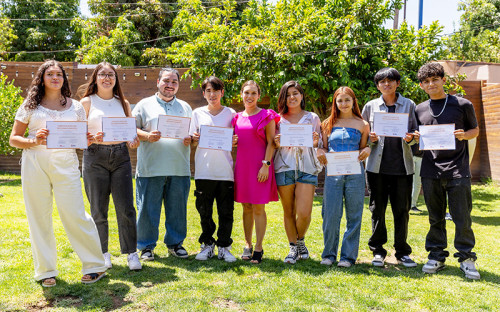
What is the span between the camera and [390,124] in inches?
165

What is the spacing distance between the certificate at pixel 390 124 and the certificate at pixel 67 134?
2.83 meters

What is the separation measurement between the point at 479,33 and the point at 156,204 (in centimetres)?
2248

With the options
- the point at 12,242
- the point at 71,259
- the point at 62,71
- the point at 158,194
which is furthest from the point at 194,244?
the point at 62,71

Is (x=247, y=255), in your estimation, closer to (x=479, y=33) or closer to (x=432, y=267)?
(x=432, y=267)

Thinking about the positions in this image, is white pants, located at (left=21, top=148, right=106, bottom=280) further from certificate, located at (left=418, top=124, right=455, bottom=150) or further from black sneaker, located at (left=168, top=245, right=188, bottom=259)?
certificate, located at (left=418, top=124, right=455, bottom=150)

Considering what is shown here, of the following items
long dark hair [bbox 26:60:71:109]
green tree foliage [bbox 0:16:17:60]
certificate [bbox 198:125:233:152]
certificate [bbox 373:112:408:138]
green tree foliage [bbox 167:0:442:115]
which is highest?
green tree foliage [bbox 0:16:17:60]

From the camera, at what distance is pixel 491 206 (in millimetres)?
9516

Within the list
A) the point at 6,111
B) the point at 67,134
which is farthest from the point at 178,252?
the point at 6,111

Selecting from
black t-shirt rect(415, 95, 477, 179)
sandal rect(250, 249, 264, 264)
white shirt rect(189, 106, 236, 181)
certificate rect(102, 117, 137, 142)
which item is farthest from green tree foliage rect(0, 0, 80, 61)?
black t-shirt rect(415, 95, 477, 179)

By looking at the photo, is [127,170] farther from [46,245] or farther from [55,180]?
[46,245]

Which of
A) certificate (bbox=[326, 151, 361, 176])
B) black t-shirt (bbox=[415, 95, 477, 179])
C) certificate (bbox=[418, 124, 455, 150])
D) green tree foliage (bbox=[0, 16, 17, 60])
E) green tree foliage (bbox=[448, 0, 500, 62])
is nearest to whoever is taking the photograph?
certificate (bbox=[418, 124, 455, 150])

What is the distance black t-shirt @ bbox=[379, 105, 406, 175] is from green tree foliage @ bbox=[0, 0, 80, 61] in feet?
77.0

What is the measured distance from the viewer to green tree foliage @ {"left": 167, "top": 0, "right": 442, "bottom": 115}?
31.4 ft

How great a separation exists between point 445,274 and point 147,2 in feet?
68.2
